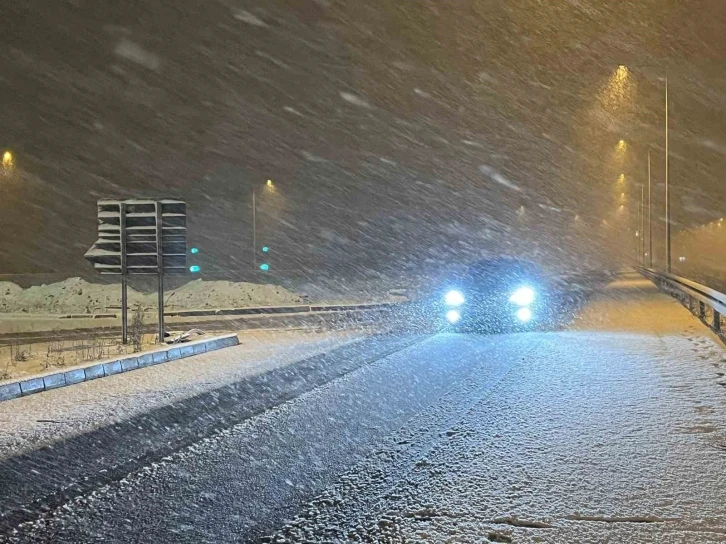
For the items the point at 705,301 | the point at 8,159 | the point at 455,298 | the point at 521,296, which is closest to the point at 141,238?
the point at 455,298

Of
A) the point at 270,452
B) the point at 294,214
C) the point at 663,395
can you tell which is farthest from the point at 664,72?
the point at 294,214

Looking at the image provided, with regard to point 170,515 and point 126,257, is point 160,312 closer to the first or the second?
point 126,257

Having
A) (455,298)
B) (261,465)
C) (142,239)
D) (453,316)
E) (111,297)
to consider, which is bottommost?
(261,465)

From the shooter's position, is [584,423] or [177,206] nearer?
[584,423]

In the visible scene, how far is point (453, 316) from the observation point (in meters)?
19.7

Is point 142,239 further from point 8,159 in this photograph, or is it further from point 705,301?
point 8,159

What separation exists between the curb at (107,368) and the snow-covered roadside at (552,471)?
17.5 feet

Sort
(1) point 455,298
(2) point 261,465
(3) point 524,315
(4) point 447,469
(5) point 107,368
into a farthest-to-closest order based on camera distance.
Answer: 1. (3) point 524,315
2. (1) point 455,298
3. (5) point 107,368
4. (2) point 261,465
5. (4) point 447,469

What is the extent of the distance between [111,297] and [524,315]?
14181 mm

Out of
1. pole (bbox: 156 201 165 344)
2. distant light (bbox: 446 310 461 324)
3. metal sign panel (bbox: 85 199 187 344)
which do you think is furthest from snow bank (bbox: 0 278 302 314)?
pole (bbox: 156 201 165 344)

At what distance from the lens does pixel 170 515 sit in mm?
5188

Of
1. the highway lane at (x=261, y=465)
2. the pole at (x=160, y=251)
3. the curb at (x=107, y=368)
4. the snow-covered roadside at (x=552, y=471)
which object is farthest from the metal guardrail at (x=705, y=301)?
the pole at (x=160, y=251)

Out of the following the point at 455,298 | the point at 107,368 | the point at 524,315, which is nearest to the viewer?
the point at 107,368

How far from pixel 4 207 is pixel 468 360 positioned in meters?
62.6
